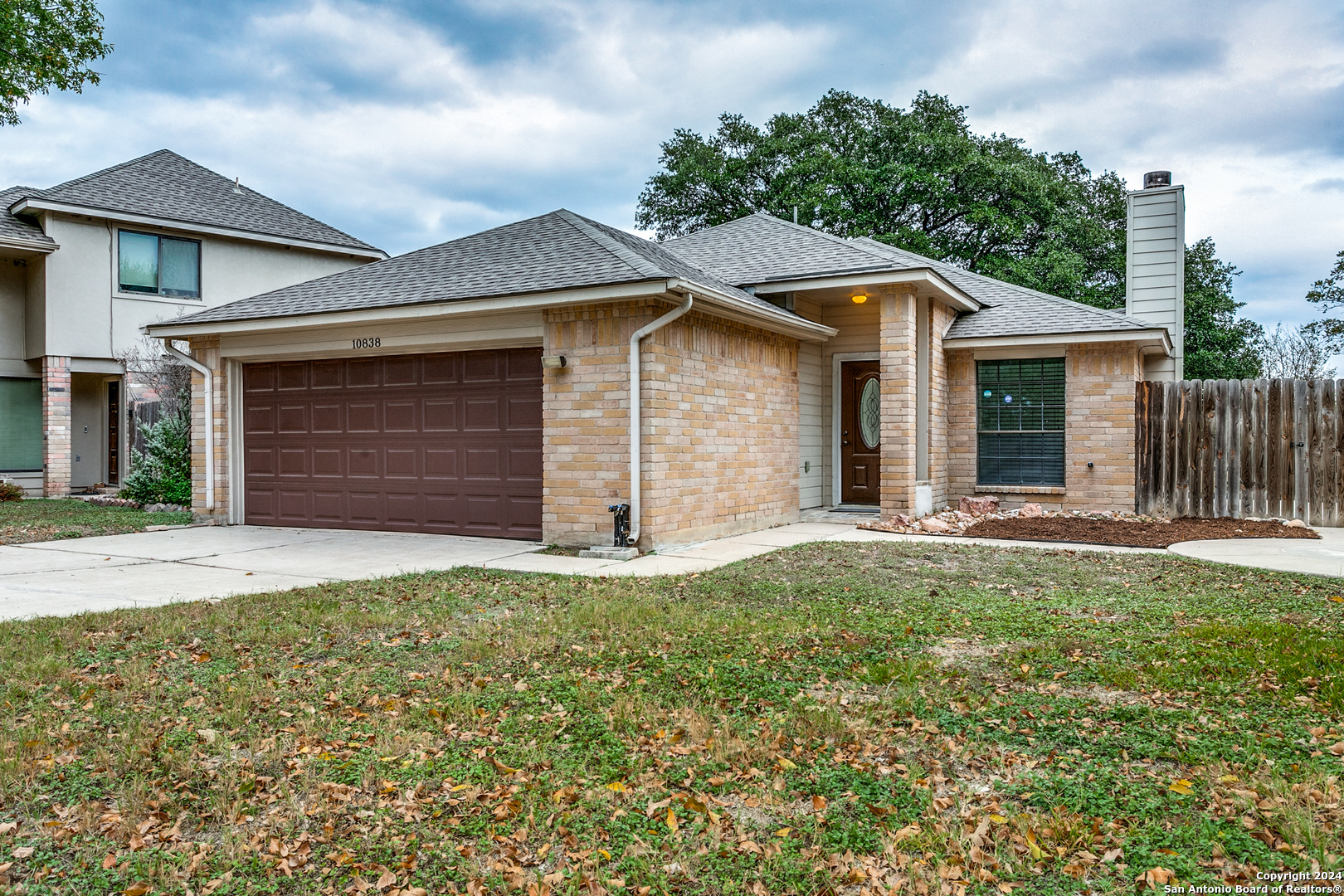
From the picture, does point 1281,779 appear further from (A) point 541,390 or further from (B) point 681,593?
(A) point 541,390

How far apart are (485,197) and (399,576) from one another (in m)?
24.8

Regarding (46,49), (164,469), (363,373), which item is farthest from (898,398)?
(46,49)

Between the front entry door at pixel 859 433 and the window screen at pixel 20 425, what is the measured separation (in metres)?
16.5

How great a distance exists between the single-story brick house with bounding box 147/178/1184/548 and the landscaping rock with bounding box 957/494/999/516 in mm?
428

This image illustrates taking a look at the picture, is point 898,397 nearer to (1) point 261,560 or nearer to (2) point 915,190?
(1) point 261,560

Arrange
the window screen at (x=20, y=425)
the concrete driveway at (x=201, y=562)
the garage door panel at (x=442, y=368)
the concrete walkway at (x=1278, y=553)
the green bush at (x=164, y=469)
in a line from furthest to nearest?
the window screen at (x=20, y=425) < the green bush at (x=164, y=469) < the garage door panel at (x=442, y=368) < the concrete walkway at (x=1278, y=553) < the concrete driveway at (x=201, y=562)

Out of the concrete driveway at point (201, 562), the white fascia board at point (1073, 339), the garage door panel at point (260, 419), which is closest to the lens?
the concrete driveway at point (201, 562)

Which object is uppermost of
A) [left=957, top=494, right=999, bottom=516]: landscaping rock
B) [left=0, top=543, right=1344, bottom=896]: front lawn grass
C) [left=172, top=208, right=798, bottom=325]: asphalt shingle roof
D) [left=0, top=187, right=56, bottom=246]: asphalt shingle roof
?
[left=0, top=187, right=56, bottom=246]: asphalt shingle roof

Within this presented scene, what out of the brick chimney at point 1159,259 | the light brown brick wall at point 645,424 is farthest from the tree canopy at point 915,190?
the light brown brick wall at point 645,424

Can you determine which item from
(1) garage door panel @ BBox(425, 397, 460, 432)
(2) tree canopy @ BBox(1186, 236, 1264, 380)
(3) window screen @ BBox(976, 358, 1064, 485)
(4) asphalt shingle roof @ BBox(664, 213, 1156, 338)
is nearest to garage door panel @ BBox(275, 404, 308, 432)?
(1) garage door panel @ BBox(425, 397, 460, 432)

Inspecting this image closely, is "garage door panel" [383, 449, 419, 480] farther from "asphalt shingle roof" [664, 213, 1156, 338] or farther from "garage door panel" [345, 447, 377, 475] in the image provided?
"asphalt shingle roof" [664, 213, 1156, 338]

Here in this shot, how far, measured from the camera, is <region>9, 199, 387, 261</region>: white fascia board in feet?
53.3

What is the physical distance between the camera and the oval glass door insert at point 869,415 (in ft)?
42.5

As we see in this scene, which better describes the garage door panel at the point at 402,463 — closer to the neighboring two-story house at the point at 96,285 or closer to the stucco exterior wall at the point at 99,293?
the stucco exterior wall at the point at 99,293
